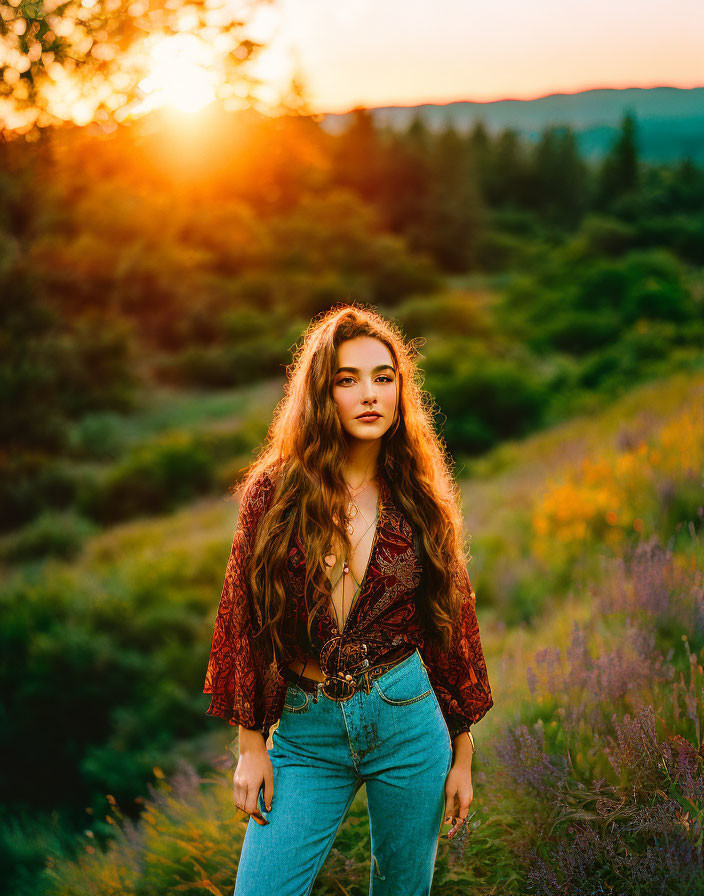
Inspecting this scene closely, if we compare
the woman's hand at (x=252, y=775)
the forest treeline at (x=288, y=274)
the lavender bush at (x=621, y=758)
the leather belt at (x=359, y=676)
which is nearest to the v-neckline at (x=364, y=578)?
the leather belt at (x=359, y=676)

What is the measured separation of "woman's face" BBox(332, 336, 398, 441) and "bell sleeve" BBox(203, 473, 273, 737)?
318mm

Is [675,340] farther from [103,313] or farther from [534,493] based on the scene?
[103,313]

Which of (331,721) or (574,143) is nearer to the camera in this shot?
(331,721)

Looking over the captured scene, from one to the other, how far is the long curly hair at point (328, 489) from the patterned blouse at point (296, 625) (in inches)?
1.2

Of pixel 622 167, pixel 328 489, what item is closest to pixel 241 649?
pixel 328 489

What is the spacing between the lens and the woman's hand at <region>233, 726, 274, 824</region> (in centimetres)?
172

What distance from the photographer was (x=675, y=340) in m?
17.0

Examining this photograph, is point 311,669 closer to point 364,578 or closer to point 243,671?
point 243,671

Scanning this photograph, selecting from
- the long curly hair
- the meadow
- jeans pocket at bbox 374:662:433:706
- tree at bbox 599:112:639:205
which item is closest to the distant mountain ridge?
tree at bbox 599:112:639:205

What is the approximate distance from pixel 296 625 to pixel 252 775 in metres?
0.40

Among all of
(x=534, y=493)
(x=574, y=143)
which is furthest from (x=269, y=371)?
(x=574, y=143)

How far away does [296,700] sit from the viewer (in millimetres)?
1773

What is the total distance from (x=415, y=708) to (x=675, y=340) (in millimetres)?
17656

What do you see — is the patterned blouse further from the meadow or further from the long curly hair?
the meadow
